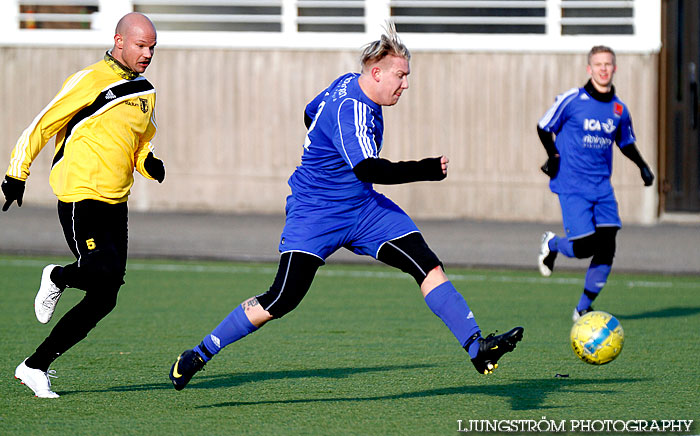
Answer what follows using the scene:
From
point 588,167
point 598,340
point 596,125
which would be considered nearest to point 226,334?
point 598,340

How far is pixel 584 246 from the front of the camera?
10.3 meters

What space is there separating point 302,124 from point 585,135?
386 inches

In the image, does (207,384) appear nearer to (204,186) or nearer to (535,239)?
(535,239)

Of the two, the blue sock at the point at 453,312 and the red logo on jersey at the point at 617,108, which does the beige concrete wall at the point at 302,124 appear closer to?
the red logo on jersey at the point at 617,108

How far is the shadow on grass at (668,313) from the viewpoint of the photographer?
35.0 feet

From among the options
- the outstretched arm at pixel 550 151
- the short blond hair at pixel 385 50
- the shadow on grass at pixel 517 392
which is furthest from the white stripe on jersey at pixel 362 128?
the outstretched arm at pixel 550 151

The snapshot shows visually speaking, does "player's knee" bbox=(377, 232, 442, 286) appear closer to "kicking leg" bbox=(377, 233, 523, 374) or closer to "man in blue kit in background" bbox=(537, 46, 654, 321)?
"kicking leg" bbox=(377, 233, 523, 374)

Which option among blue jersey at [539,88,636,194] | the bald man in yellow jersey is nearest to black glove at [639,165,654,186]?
blue jersey at [539,88,636,194]

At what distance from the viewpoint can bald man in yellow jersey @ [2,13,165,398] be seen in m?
6.86

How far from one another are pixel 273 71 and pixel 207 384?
41.6 feet

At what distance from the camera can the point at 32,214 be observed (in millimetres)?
19062

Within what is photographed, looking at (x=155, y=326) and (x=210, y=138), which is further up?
(x=210, y=138)

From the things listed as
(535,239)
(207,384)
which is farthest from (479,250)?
(207,384)


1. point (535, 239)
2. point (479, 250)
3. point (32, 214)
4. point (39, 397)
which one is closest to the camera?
point (39, 397)
